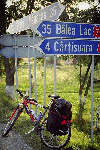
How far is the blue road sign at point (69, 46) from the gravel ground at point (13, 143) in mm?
2242

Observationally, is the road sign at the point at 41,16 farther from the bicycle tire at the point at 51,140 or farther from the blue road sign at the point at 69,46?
the bicycle tire at the point at 51,140

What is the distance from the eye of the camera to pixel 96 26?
474 centimetres

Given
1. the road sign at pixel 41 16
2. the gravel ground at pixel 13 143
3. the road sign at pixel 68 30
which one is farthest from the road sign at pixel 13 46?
the gravel ground at pixel 13 143

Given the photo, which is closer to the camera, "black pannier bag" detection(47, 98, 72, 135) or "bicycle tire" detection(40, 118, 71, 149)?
"black pannier bag" detection(47, 98, 72, 135)

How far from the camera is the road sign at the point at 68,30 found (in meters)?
4.36

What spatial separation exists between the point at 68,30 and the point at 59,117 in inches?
78.5

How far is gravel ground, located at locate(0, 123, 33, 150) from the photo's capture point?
14.6 feet

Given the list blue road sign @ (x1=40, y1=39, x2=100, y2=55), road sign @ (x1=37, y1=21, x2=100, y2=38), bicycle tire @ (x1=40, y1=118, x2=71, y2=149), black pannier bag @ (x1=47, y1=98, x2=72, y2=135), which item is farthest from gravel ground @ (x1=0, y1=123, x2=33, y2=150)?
road sign @ (x1=37, y1=21, x2=100, y2=38)

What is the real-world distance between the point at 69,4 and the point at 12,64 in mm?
5111

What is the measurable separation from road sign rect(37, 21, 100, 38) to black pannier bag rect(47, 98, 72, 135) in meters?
1.51

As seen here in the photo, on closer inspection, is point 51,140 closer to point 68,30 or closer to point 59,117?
point 59,117

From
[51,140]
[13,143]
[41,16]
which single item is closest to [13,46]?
[41,16]

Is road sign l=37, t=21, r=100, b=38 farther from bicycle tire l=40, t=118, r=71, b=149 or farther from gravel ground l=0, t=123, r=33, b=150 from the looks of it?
gravel ground l=0, t=123, r=33, b=150

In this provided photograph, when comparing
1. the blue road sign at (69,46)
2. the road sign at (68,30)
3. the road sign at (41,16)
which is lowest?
the blue road sign at (69,46)
